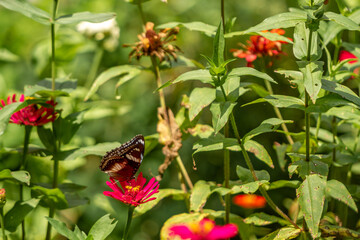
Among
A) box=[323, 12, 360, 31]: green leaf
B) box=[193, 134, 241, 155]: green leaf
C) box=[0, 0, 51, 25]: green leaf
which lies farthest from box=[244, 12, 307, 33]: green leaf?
box=[0, 0, 51, 25]: green leaf

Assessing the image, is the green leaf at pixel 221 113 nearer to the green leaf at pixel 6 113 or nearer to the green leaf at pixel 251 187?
the green leaf at pixel 251 187

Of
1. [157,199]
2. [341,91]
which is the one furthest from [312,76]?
[157,199]

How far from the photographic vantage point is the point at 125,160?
2.36 ft

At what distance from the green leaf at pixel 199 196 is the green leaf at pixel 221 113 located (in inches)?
7.1

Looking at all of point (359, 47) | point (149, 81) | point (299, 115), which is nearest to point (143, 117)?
point (149, 81)

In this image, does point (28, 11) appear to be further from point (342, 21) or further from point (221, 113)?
point (342, 21)

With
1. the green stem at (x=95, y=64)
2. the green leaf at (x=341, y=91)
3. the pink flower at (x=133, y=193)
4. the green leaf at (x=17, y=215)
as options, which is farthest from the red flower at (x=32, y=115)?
the green stem at (x=95, y=64)

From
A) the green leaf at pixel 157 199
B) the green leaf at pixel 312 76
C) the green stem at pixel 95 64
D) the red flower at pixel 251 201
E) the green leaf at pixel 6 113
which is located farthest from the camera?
the green stem at pixel 95 64

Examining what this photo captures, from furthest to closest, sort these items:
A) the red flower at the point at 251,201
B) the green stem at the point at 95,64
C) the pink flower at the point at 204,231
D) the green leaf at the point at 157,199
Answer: the green stem at the point at 95,64
the red flower at the point at 251,201
the green leaf at the point at 157,199
the pink flower at the point at 204,231

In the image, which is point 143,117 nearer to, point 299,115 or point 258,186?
point 299,115

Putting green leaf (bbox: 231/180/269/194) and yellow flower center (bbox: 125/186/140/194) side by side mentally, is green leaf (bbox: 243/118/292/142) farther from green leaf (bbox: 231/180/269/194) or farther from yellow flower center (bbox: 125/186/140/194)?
yellow flower center (bbox: 125/186/140/194)

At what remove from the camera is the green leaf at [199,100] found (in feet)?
2.20

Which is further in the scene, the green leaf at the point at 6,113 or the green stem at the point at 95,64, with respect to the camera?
the green stem at the point at 95,64

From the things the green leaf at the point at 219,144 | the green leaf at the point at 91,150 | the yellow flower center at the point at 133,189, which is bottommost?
the yellow flower center at the point at 133,189
